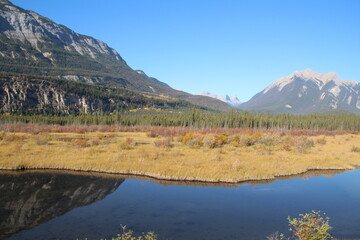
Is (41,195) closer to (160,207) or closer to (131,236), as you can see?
(160,207)

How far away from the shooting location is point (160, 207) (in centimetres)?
1908

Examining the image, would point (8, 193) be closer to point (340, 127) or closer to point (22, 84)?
point (340, 127)

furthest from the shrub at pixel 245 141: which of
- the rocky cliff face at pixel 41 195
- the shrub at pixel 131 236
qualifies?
the shrub at pixel 131 236

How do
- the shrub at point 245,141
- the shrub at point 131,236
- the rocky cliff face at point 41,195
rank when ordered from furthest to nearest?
the shrub at point 245,141 < the rocky cliff face at point 41,195 < the shrub at point 131,236

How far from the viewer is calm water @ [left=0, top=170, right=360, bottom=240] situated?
15094 millimetres

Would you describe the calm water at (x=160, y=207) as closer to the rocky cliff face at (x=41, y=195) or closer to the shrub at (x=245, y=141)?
the rocky cliff face at (x=41, y=195)

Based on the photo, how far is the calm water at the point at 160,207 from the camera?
49.5 ft

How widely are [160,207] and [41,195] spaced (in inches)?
378

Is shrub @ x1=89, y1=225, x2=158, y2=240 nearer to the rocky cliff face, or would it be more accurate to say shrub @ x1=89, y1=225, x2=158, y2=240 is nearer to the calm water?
the calm water

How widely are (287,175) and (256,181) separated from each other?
207 inches

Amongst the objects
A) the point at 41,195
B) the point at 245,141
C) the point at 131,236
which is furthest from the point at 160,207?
the point at 245,141

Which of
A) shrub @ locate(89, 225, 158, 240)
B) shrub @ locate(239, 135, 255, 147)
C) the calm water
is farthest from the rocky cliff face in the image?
shrub @ locate(239, 135, 255, 147)


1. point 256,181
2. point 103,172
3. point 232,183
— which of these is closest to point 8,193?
point 103,172

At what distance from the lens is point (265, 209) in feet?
63.4
